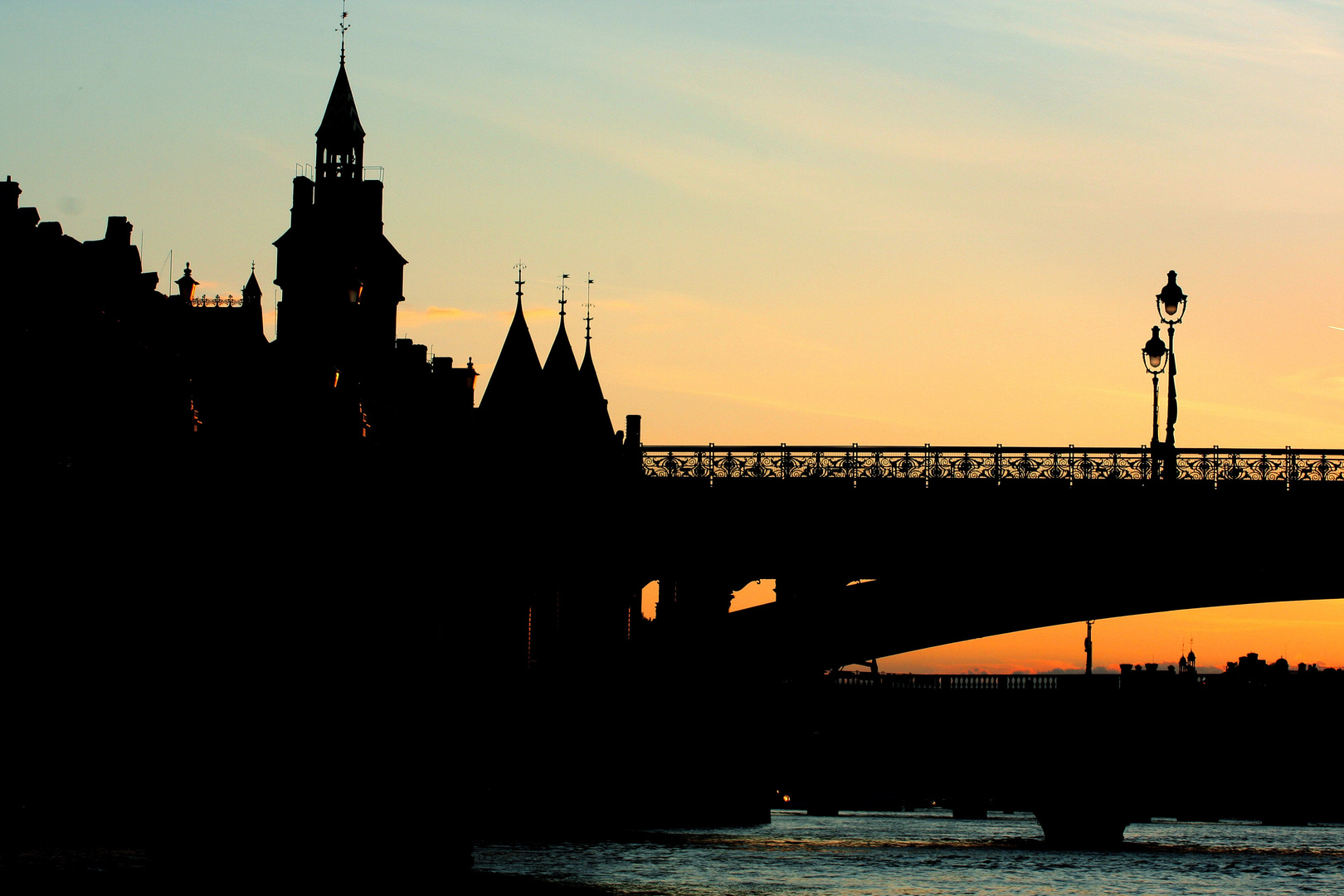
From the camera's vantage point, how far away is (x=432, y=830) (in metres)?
35.8

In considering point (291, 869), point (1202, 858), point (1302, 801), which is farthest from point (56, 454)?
point (1302, 801)

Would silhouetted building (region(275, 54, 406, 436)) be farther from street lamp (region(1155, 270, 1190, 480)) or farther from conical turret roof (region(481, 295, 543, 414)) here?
street lamp (region(1155, 270, 1190, 480))

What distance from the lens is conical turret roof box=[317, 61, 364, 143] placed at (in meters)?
101

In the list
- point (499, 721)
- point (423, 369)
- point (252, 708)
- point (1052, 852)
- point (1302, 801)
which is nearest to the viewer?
point (252, 708)

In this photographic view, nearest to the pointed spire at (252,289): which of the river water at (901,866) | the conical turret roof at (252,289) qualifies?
the conical turret roof at (252,289)

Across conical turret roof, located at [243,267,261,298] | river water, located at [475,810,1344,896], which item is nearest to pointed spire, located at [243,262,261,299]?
conical turret roof, located at [243,267,261,298]

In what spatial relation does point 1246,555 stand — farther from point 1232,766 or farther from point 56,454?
point 56,454

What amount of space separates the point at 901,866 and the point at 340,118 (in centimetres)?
5719

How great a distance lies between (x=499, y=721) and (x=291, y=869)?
17.7 m

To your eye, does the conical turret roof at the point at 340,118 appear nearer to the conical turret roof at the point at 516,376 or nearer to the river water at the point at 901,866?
the conical turret roof at the point at 516,376

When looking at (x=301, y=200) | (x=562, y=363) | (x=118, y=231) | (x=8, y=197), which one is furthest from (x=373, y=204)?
(x=8, y=197)

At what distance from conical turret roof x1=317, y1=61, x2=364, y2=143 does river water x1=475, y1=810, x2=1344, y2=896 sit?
44807mm

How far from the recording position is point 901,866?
61438 mm

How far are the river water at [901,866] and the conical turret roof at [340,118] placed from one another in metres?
44.8
